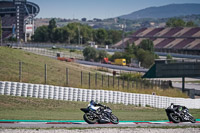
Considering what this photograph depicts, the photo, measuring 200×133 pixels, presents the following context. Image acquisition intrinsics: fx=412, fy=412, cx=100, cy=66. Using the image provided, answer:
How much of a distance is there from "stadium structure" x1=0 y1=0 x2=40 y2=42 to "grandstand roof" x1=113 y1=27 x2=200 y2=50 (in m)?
36.1

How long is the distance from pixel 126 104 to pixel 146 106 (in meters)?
2.16

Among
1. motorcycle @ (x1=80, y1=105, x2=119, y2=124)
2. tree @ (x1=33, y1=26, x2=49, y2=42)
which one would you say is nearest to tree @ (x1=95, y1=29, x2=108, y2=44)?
tree @ (x1=33, y1=26, x2=49, y2=42)

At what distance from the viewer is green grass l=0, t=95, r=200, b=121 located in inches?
907

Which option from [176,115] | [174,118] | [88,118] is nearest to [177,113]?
[176,115]

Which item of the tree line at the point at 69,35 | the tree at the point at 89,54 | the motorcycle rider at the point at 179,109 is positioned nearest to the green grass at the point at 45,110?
the motorcycle rider at the point at 179,109

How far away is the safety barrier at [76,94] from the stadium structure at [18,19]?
375ft

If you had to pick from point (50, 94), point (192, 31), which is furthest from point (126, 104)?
point (192, 31)

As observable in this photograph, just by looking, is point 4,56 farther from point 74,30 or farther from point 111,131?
point 74,30

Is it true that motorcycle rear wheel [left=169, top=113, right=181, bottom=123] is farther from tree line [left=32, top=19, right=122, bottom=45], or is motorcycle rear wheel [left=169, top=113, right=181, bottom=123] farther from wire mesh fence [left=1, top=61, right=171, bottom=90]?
tree line [left=32, top=19, right=122, bottom=45]

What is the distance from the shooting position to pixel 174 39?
488 feet

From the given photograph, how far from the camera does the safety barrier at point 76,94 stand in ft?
94.4

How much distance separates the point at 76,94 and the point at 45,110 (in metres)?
4.57

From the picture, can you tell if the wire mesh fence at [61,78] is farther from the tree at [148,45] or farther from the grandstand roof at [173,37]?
the grandstand roof at [173,37]

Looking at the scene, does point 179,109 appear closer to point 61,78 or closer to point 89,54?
point 61,78
